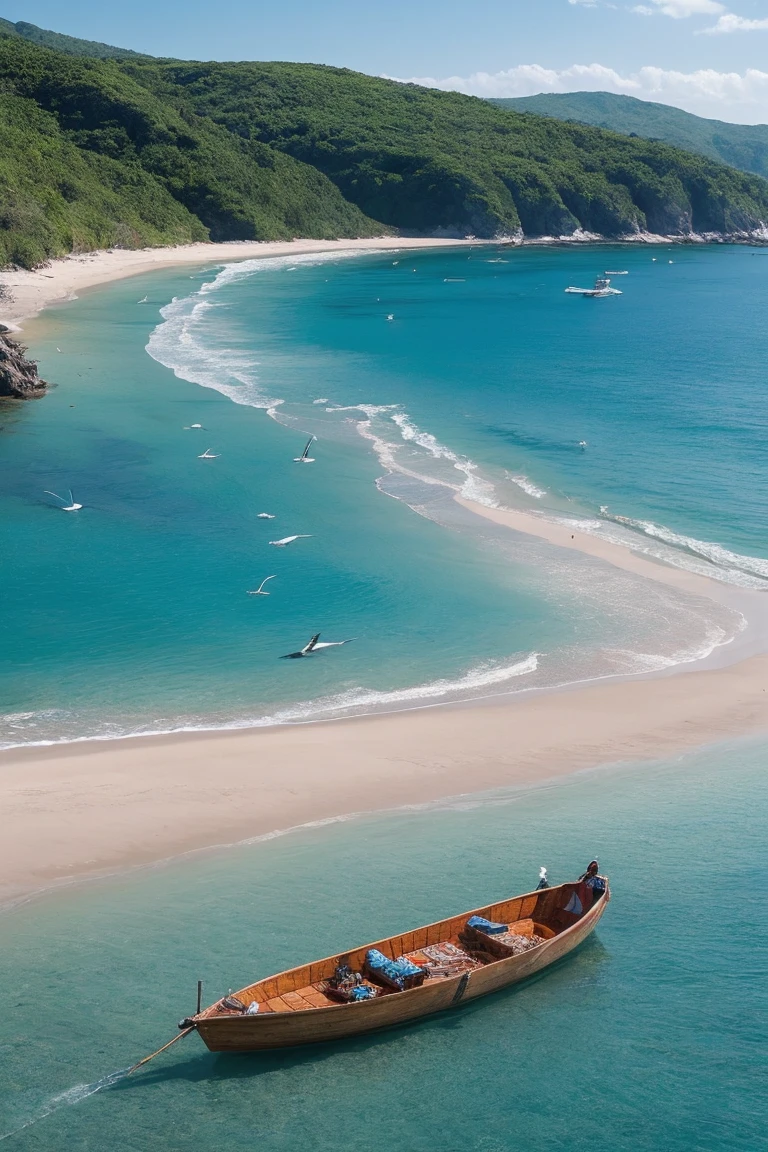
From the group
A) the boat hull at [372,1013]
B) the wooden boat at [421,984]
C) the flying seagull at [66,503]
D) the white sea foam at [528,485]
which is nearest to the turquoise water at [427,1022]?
the boat hull at [372,1013]

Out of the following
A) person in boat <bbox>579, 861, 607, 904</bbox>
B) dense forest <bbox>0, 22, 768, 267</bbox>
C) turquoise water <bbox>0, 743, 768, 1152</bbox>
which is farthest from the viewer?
dense forest <bbox>0, 22, 768, 267</bbox>

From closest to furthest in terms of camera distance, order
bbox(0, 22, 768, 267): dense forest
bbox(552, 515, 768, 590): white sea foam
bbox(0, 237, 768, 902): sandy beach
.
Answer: bbox(0, 237, 768, 902): sandy beach
bbox(552, 515, 768, 590): white sea foam
bbox(0, 22, 768, 267): dense forest

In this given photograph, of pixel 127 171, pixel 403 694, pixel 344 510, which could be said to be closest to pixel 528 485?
pixel 344 510

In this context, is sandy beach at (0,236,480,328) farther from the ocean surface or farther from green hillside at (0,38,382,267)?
the ocean surface

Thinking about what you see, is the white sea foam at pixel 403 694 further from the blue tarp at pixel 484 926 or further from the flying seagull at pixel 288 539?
the flying seagull at pixel 288 539

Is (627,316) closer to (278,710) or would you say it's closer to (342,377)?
(342,377)

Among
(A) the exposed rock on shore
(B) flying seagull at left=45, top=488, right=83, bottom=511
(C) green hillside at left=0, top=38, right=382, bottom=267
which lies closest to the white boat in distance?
(C) green hillside at left=0, top=38, right=382, bottom=267

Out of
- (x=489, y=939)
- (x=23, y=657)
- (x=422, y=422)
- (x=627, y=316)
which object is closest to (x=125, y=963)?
(x=489, y=939)

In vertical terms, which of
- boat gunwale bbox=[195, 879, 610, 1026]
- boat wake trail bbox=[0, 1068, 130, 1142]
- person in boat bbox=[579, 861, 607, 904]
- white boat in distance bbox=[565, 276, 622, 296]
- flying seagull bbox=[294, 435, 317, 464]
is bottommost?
boat wake trail bbox=[0, 1068, 130, 1142]

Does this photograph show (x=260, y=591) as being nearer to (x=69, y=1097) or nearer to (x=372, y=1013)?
(x=372, y=1013)
